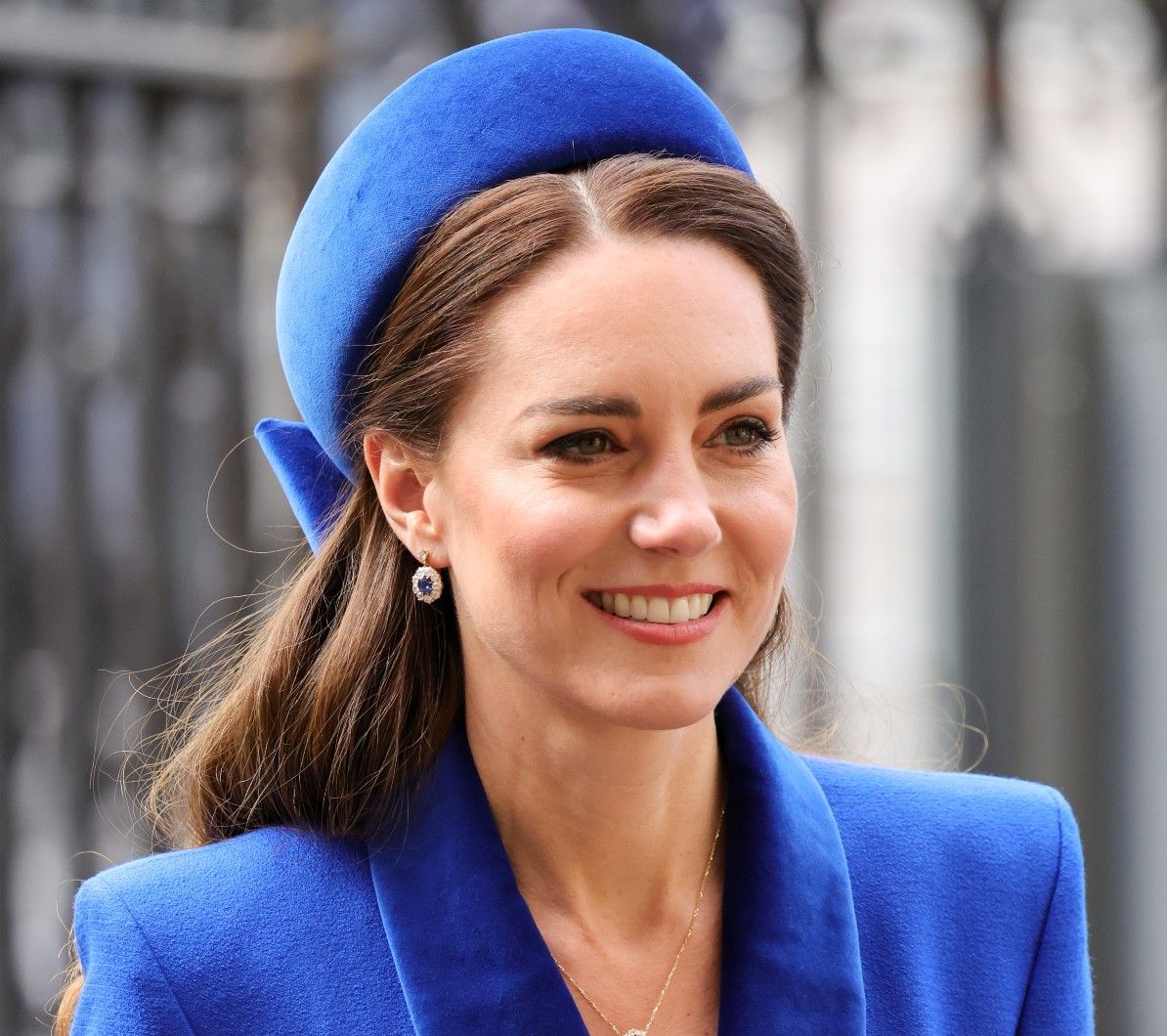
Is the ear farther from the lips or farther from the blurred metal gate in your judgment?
the blurred metal gate

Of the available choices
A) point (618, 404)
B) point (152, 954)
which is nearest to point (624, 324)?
point (618, 404)

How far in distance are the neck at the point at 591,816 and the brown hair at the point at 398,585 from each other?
109 mm

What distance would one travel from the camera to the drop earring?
2.28 metres

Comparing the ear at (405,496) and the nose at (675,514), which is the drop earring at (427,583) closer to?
the ear at (405,496)

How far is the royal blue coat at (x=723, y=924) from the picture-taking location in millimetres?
2135

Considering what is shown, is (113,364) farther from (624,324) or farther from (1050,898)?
(1050,898)

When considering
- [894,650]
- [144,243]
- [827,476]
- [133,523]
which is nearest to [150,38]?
[144,243]

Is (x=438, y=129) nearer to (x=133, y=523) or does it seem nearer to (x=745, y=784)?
(x=745, y=784)

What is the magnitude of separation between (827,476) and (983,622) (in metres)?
0.53

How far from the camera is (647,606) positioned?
204 cm

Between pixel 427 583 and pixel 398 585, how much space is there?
0.08 m

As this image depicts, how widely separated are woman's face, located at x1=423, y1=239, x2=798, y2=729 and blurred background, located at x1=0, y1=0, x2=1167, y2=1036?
1.10 metres

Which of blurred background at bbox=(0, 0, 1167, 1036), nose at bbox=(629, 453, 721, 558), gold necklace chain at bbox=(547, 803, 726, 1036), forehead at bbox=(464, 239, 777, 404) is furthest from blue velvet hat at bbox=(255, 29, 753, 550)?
blurred background at bbox=(0, 0, 1167, 1036)

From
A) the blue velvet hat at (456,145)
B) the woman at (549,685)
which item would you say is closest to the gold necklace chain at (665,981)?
the woman at (549,685)
